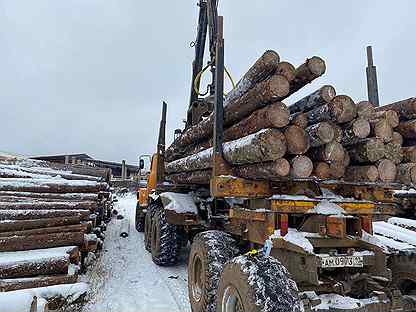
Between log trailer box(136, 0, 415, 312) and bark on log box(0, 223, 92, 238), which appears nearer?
log trailer box(136, 0, 415, 312)

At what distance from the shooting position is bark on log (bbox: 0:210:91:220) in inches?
230

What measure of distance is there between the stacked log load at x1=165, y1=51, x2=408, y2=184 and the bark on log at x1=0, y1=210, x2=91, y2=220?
12.1ft

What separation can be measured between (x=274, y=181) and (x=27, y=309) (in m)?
3.57

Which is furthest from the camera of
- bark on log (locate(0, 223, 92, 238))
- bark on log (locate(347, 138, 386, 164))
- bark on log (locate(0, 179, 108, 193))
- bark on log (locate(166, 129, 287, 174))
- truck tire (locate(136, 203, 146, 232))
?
truck tire (locate(136, 203, 146, 232))

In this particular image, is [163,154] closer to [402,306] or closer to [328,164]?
[328,164]

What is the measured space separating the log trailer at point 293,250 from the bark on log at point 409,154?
49 centimetres

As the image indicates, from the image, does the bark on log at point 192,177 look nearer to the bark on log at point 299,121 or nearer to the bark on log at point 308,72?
the bark on log at point 299,121

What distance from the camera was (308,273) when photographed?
144 inches

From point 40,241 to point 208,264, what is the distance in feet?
9.71

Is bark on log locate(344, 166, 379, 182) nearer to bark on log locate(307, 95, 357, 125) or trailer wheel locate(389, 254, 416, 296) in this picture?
bark on log locate(307, 95, 357, 125)

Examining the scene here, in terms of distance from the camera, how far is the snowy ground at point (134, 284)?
551cm

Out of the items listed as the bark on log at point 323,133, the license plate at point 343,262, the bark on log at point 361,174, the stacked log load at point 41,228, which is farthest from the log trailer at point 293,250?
the stacked log load at point 41,228

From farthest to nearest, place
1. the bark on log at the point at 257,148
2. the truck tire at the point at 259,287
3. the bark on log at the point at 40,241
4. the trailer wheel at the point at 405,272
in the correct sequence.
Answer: the bark on log at the point at 40,241 < the trailer wheel at the point at 405,272 < the bark on log at the point at 257,148 < the truck tire at the point at 259,287

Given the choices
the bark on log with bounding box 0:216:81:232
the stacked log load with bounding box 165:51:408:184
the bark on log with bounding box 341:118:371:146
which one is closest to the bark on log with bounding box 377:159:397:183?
the stacked log load with bounding box 165:51:408:184
